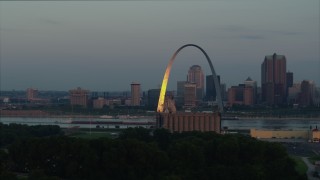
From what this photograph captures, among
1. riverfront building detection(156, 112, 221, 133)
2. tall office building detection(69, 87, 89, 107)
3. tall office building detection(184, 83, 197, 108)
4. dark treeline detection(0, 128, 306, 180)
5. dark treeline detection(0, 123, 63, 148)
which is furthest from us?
tall office building detection(69, 87, 89, 107)

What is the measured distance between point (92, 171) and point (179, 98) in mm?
81722

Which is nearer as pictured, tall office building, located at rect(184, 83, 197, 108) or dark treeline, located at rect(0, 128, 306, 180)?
dark treeline, located at rect(0, 128, 306, 180)

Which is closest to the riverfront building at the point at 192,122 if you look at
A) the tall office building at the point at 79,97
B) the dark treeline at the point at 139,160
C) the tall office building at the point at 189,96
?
the dark treeline at the point at 139,160

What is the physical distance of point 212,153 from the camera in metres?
24.0

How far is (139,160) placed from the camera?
70.5ft

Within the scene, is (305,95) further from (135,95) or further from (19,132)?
(19,132)

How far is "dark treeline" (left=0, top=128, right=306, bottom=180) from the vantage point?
68.4 feet

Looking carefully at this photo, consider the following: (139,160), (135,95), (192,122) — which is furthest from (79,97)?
(139,160)

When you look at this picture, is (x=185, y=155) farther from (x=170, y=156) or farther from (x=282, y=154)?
(x=282, y=154)

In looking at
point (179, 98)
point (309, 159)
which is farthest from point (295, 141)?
point (179, 98)

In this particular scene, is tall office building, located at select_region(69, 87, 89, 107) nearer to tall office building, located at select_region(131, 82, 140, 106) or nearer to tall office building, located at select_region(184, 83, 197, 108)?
tall office building, located at select_region(131, 82, 140, 106)

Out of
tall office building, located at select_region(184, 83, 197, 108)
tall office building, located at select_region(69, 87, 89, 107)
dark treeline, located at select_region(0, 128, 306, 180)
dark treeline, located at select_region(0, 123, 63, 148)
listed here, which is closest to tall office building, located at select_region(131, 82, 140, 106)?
tall office building, located at select_region(69, 87, 89, 107)

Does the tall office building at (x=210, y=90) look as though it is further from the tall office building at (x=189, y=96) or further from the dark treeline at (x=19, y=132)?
the dark treeline at (x=19, y=132)

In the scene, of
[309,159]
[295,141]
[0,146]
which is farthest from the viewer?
[295,141]
